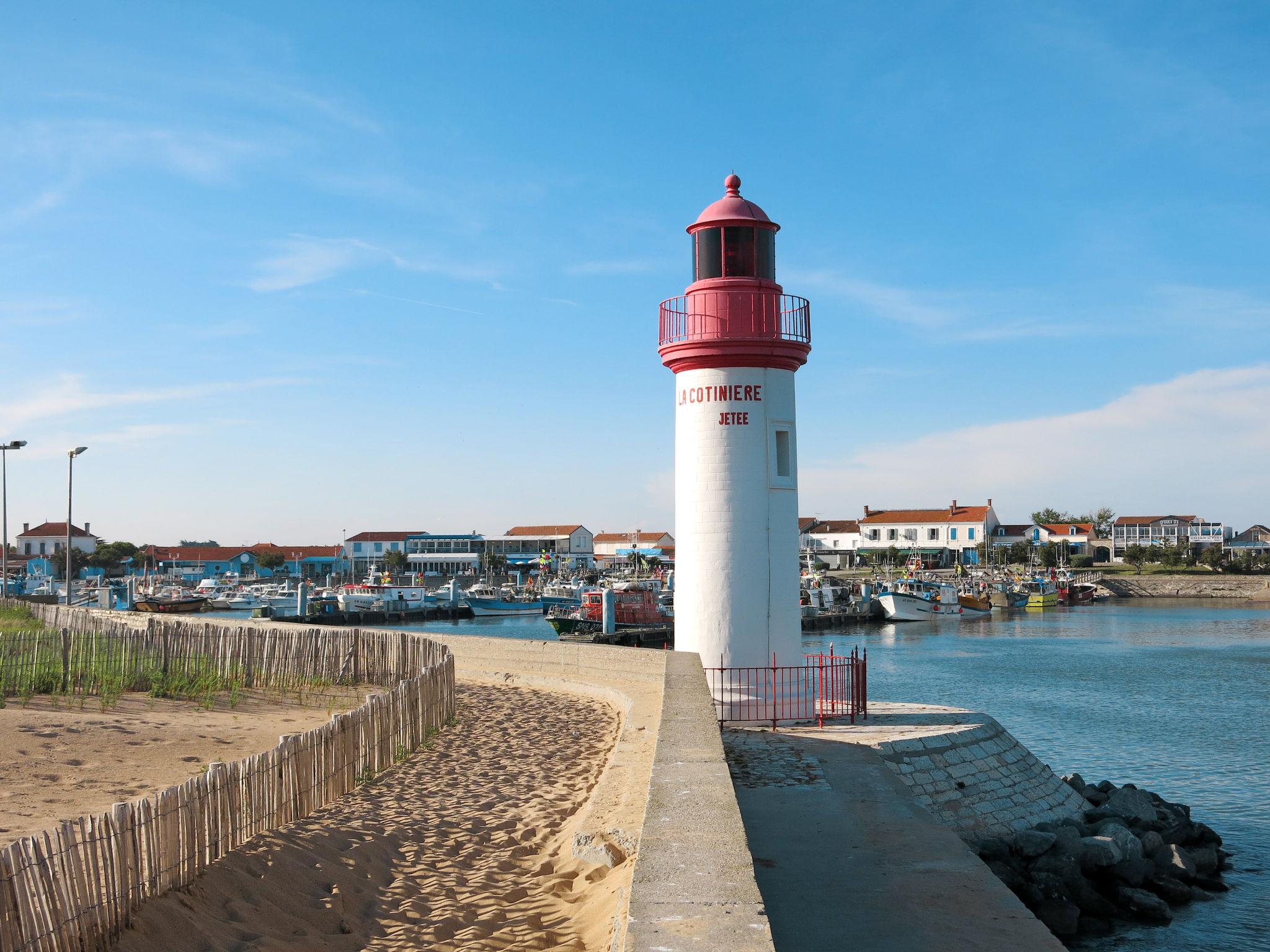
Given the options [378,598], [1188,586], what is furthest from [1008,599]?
[378,598]

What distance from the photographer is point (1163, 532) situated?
134 meters

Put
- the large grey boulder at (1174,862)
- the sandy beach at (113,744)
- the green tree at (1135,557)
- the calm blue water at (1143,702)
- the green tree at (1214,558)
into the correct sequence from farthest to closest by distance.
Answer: the green tree at (1135,557) < the green tree at (1214,558) < the calm blue water at (1143,702) < the large grey boulder at (1174,862) < the sandy beach at (113,744)

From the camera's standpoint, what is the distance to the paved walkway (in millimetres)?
7059

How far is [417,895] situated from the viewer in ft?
26.6

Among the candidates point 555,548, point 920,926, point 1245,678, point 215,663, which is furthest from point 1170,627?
point 555,548

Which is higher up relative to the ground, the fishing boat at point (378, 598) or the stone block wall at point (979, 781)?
the stone block wall at point (979, 781)

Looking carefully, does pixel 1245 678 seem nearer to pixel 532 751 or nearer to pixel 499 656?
pixel 499 656

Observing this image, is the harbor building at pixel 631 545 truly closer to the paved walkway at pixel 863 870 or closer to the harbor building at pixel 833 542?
the harbor building at pixel 833 542

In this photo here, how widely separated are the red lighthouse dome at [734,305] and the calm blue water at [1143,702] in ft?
26.4

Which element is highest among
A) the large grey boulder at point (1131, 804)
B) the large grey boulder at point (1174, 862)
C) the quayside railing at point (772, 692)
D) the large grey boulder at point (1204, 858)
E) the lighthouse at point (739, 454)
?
the lighthouse at point (739, 454)

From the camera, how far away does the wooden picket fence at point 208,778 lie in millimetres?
5750

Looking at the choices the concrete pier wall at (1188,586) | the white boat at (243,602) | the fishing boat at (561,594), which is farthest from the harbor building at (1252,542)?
the white boat at (243,602)

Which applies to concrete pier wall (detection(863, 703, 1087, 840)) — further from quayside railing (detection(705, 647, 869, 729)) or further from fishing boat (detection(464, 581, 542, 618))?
fishing boat (detection(464, 581, 542, 618))

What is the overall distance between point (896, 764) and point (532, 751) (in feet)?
14.3
